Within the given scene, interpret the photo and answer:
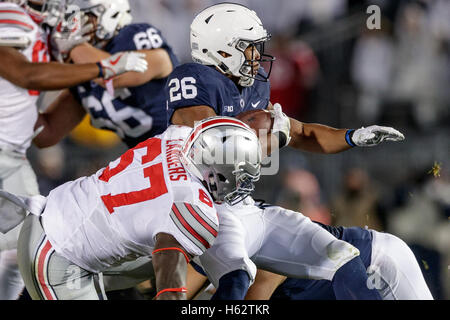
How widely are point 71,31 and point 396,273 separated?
2.36 m

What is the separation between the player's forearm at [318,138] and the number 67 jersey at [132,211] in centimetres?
86

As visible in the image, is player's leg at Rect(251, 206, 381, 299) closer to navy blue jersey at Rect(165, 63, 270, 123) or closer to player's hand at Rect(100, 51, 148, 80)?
navy blue jersey at Rect(165, 63, 270, 123)

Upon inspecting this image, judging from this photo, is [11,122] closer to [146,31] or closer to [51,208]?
[146,31]

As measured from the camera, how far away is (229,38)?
12.2 ft

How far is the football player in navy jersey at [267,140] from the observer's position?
3.24 meters

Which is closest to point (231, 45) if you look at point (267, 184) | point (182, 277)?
point (182, 277)

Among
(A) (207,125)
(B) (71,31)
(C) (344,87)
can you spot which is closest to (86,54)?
(B) (71,31)

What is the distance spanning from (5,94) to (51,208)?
5.31 ft

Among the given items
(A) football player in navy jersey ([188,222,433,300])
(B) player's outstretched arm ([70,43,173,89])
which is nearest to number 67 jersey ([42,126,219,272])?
(A) football player in navy jersey ([188,222,433,300])

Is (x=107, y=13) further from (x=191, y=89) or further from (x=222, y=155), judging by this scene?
(x=222, y=155)

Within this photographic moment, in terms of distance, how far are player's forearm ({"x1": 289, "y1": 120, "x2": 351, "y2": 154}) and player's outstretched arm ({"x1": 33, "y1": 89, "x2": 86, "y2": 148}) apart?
1635 mm

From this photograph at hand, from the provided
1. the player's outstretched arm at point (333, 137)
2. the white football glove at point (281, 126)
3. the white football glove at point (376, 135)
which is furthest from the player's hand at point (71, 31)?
the white football glove at point (376, 135)

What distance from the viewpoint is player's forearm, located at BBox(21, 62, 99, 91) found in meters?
4.35

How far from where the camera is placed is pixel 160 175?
2920 millimetres
